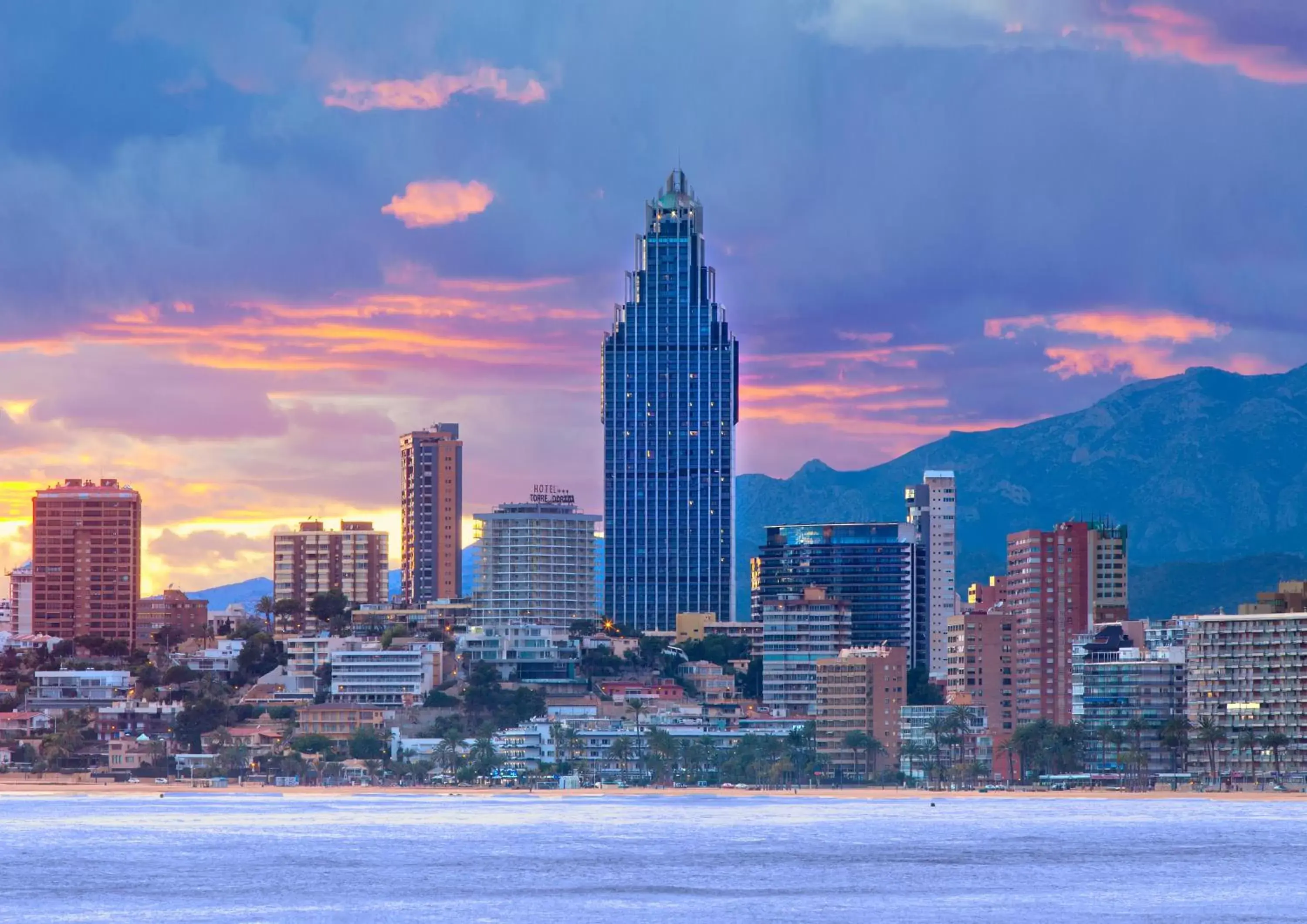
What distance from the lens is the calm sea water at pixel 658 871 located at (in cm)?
11250

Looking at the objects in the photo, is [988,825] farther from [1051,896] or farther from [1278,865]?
[1051,896]

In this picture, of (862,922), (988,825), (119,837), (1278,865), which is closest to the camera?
(862,922)

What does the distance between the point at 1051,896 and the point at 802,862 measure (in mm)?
23627

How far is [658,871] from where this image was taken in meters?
135

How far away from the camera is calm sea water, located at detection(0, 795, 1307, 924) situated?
369 feet

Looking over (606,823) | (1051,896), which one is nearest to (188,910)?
(1051,896)

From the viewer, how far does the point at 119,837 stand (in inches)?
6762

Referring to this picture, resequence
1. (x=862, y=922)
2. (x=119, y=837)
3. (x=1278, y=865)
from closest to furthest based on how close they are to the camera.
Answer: (x=862, y=922), (x=1278, y=865), (x=119, y=837)

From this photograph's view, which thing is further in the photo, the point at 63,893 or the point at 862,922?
the point at 63,893

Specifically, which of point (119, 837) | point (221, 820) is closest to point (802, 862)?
point (119, 837)

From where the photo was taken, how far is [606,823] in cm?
18912

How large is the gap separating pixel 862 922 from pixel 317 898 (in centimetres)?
2757

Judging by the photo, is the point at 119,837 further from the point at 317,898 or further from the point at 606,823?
the point at 317,898

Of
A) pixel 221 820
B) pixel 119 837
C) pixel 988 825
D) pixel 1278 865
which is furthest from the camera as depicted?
pixel 221 820
